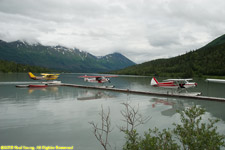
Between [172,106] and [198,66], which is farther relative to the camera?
[198,66]

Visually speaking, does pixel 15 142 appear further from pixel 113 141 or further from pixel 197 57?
pixel 197 57

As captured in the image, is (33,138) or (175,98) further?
(175,98)

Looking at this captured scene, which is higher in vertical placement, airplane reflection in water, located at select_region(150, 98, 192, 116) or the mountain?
the mountain

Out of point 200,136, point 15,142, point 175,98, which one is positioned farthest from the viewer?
point 175,98

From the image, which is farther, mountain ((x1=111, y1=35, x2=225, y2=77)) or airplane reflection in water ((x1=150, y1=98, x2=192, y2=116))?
mountain ((x1=111, y1=35, x2=225, y2=77))

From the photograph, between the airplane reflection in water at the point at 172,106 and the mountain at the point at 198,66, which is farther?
the mountain at the point at 198,66

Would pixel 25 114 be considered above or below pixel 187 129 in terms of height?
below

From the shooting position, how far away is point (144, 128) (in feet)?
39.0

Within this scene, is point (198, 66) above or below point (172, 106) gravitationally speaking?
above

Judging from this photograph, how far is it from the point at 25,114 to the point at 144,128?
1029 centimetres

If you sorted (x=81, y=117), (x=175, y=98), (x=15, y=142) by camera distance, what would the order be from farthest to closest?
(x=175, y=98) → (x=81, y=117) → (x=15, y=142)

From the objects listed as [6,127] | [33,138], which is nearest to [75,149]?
[33,138]

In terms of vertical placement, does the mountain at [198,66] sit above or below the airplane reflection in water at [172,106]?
above

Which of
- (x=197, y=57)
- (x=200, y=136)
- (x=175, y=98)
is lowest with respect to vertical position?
(x=175, y=98)
